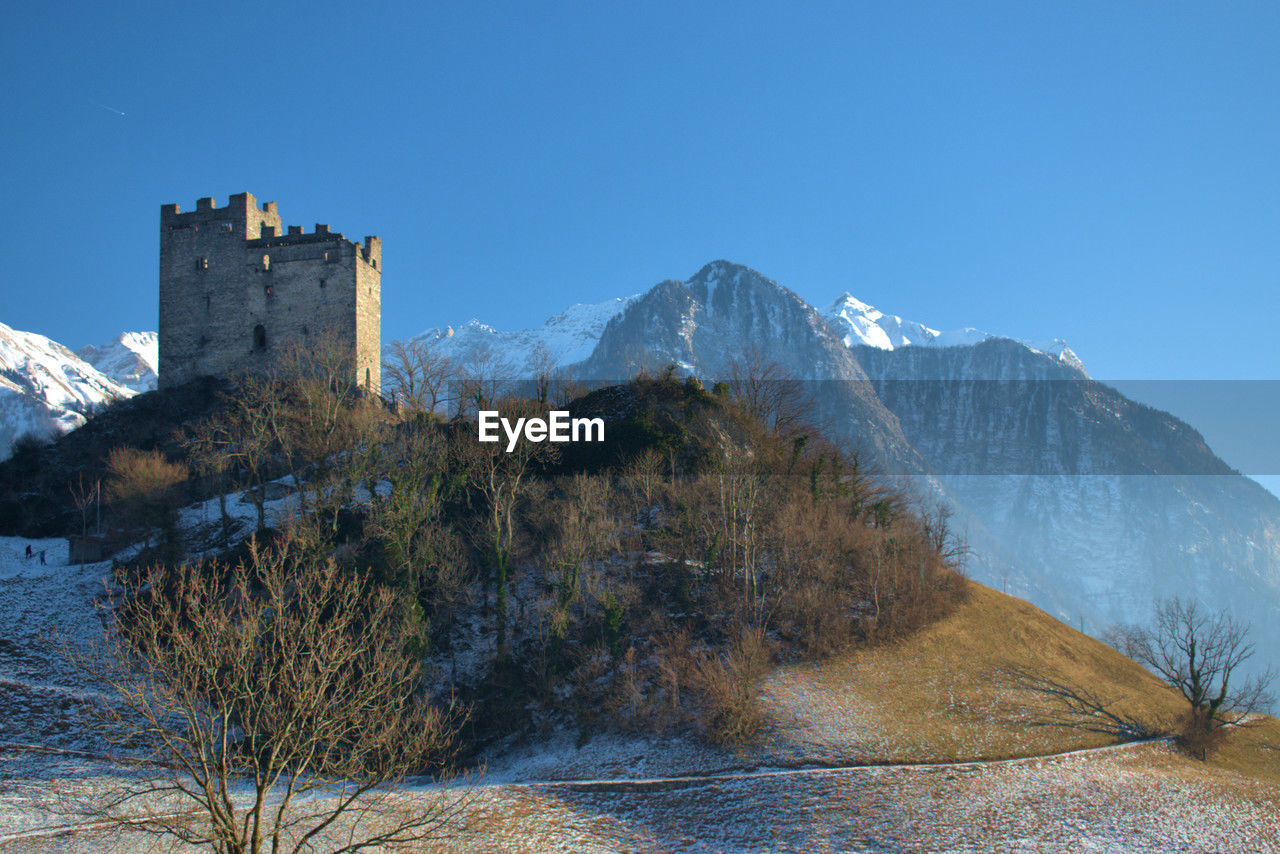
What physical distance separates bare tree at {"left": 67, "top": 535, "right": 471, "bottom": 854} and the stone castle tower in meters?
22.3

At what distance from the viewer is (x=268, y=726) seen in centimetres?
1881

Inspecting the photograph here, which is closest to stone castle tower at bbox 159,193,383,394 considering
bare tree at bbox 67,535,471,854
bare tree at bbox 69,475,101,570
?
bare tree at bbox 69,475,101,570

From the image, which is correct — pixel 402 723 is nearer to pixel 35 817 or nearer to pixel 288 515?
pixel 35 817

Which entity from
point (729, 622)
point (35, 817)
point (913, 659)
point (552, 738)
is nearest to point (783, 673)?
point (729, 622)

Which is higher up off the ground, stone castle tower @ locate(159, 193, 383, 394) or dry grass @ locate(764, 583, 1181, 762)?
stone castle tower @ locate(159, 193, 383, 394)

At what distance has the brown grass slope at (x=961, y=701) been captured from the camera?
91.2 ft

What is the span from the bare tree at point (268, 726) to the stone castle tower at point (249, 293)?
876 inches

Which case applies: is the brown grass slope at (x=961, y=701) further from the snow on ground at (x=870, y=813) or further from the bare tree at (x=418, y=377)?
the bare tree at (x=418, y=377)

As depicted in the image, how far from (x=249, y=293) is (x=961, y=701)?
50.5 metres

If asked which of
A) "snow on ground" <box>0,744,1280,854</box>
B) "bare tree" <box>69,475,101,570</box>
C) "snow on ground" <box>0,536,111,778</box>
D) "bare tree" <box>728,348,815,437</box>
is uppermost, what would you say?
"bare tree" <box>728,348,815,437</box>

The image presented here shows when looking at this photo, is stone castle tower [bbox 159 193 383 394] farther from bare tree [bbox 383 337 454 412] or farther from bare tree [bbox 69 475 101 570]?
bare tree [bbox 69 475 101 570]

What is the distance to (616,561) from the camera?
37.5 m

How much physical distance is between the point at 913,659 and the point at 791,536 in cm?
744

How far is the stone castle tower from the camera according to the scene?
5475 cm
